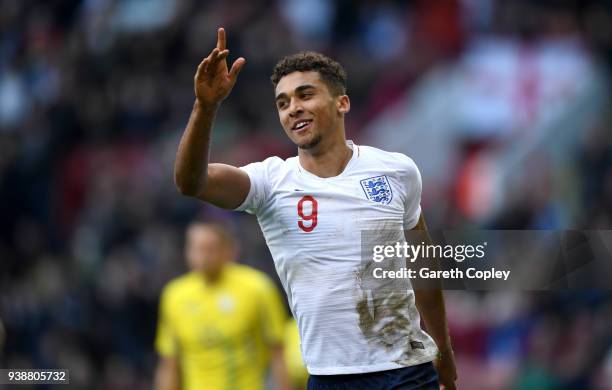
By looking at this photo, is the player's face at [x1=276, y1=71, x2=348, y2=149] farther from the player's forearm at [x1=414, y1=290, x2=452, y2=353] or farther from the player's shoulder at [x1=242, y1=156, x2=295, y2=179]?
the player's forearm at [x1=414, y1=290, x2=452, y2=353]

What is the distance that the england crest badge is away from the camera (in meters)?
5.17

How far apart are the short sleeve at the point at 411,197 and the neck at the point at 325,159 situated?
0.27 metres

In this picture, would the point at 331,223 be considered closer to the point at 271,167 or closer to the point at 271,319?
the point at 271,167

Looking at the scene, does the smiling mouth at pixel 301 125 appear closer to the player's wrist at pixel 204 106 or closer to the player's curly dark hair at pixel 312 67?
the player's curly dark hair at pixel 312 67

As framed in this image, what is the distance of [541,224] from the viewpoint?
1194 cm

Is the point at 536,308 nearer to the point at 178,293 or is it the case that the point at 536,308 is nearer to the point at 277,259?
the point at 178,293

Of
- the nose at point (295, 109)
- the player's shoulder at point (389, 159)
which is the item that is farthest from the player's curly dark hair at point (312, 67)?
the player's shoulder at point (389, 159)

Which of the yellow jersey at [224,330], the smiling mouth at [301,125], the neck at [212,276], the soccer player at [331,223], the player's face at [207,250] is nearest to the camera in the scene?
the soccer player at [331,223]

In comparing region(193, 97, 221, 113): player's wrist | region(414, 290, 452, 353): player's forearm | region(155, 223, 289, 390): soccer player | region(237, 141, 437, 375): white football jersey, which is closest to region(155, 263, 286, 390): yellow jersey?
region(155, 223, 289, 390): soccer player

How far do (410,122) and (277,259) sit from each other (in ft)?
29.0

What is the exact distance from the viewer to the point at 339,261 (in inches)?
200

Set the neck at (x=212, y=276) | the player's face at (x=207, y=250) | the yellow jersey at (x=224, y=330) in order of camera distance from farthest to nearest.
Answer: the neck at (x=212, y=276), the player's face at (x=207, y=250), the yellow jersey at (x=224, y=330)

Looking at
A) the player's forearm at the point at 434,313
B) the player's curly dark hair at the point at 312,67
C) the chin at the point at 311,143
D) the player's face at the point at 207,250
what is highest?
the player's curly dark hair at the point at 312,67

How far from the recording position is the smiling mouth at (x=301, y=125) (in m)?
5.16
